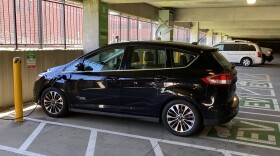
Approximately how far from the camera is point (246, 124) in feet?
17.9

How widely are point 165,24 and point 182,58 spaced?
34.3 ft

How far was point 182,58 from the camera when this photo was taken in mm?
4730

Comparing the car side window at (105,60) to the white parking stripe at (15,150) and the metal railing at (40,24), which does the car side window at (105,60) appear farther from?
the metal railing at (40,24)

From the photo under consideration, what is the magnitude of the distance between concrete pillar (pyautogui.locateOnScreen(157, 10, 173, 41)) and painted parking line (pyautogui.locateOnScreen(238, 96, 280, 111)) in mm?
7795

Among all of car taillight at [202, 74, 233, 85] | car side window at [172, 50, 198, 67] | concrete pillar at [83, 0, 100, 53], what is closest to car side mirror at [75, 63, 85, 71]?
car side window at [172, 50, 198, 67]

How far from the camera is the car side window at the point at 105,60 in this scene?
516 cm

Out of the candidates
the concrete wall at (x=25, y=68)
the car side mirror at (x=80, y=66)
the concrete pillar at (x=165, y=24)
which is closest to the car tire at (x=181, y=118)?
the car side mirror at (x=80, y=66)

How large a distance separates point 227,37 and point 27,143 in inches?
1462

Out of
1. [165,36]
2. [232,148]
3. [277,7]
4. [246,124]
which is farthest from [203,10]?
[232,148]

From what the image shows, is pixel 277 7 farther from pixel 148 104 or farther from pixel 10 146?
pixel 10 146

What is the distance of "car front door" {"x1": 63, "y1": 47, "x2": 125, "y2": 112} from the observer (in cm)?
510

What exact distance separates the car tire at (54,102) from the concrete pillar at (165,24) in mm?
10137

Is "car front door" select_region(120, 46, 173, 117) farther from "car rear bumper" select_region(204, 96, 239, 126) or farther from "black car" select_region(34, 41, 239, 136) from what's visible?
"car rear bumper" select_region(204, 96, 239, 126)

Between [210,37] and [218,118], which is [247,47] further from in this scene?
[218,118]
